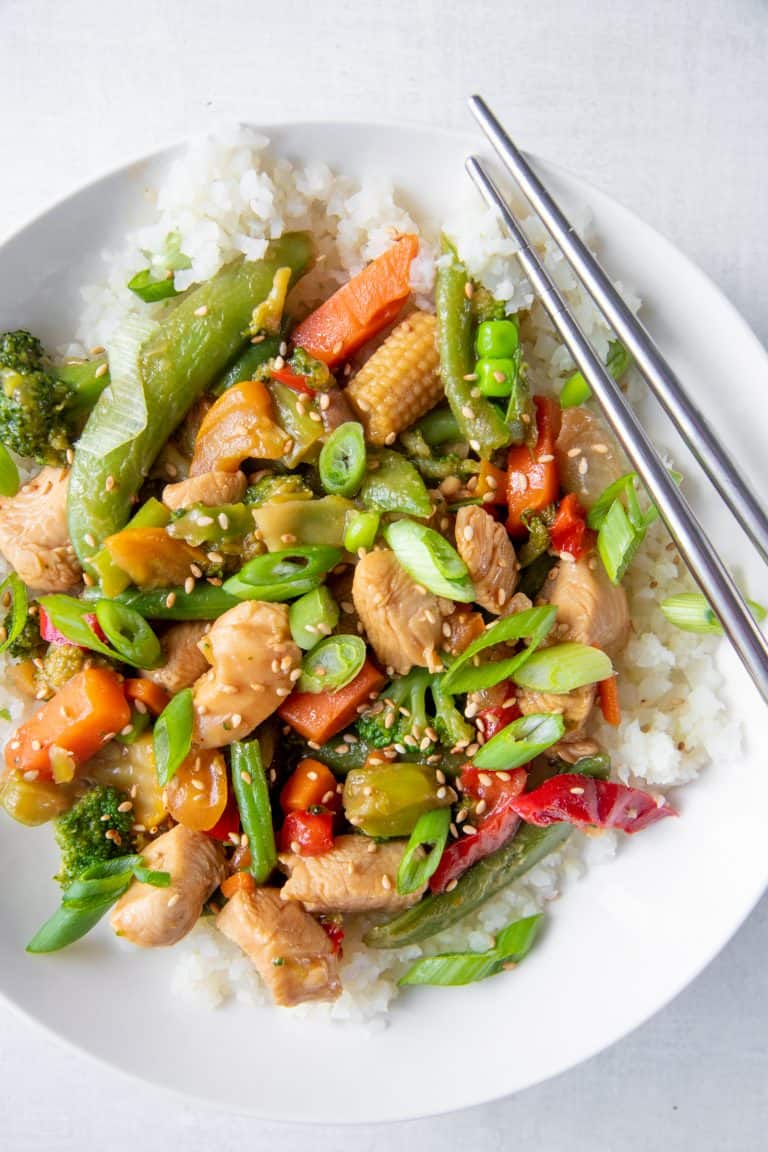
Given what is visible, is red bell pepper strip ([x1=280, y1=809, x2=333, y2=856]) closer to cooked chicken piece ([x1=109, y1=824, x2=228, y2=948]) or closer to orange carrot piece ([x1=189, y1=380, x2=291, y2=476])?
cooked chicken piece ([x1=109, y1=824, x2=228, y2=948])

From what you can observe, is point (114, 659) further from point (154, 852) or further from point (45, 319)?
point (45, 319)

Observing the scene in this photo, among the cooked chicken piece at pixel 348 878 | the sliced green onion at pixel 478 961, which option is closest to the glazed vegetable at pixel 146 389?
the cooked chicken piece at pixel 348 878

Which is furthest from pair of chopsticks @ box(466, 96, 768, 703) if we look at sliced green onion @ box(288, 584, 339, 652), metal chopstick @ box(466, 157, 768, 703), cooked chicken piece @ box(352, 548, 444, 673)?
sliced green onion @ box(288, 584, 339, 652)

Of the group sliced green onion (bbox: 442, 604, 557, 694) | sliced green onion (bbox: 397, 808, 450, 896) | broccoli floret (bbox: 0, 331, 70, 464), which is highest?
broccoli floret (bbox: 0, 331, 70, 464)

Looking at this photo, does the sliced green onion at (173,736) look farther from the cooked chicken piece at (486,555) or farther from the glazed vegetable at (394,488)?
the cooked chicken piece at (486,555)

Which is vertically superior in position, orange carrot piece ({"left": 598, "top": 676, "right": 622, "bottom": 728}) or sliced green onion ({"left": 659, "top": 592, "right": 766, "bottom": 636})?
sliced green onion ({"left": 659, "top": 592, "right": 766, "bottom": 636})

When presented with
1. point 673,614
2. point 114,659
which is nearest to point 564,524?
point 673,614
